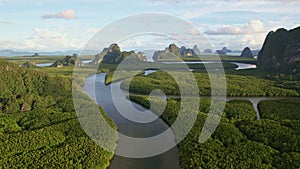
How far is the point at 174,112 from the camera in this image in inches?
1054

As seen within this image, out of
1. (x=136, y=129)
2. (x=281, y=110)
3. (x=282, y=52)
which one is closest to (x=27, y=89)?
(x=136, y=129)

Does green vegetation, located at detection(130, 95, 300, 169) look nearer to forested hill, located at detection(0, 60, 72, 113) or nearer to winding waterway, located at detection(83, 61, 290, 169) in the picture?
winding waterway, located at detection(83, 61, 290, 169)

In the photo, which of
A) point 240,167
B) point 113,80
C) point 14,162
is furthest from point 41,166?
point 113,80

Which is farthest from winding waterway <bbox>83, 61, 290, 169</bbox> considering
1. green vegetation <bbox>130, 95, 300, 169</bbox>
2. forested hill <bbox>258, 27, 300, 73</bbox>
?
forested hill <bbox>258, 27, 300, 73</bbox>

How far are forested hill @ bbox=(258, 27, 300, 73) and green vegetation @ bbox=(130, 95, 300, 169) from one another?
3841cm

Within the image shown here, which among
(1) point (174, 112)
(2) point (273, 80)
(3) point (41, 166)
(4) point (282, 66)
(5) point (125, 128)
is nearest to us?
(3) point (41, 166)

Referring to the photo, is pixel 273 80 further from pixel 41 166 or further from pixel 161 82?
pixel 41 166

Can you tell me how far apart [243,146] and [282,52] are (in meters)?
54.2

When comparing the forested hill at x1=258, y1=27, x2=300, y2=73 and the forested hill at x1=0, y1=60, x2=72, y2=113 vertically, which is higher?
the forested hill at x1=258, y1=27, x2=300, y2=73

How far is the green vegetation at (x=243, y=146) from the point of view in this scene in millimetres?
16969

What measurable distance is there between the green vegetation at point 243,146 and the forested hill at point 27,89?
1536cm

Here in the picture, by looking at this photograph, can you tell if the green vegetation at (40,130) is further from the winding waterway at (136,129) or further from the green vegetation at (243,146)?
the green vegetation at (243,146)

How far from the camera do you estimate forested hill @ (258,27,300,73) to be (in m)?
60.1

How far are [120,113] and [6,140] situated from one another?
41.0 ft
